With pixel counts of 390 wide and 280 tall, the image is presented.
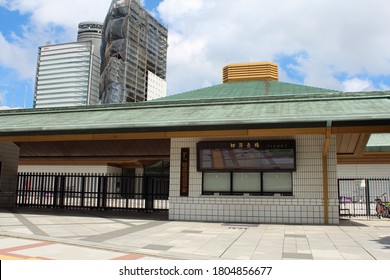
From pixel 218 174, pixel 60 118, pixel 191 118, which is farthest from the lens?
pixel 60 118

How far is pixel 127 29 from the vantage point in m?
148

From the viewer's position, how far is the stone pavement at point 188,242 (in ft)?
25.9

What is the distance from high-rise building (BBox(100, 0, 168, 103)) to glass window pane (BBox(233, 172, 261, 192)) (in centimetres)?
13492

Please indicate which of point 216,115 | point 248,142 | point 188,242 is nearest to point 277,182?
point 248,142

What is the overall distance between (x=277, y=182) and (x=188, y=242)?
6244mm

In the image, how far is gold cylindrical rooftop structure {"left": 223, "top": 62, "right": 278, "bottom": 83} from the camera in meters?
25.2

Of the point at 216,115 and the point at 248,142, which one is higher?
the point at 216,115

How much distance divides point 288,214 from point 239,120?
4.45m

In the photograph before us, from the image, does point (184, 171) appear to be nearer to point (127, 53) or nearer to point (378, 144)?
point (378, 144)

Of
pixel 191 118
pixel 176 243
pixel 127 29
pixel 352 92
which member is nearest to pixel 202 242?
pixel 176 243

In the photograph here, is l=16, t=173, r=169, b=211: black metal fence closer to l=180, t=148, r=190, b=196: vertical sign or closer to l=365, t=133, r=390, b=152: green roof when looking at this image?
l=180, t=148, r=190, b=196: vertical sign

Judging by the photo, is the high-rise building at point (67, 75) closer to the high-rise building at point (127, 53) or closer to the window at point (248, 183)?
the high-rise building at point (127, 53)

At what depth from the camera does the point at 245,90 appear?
21859mm
